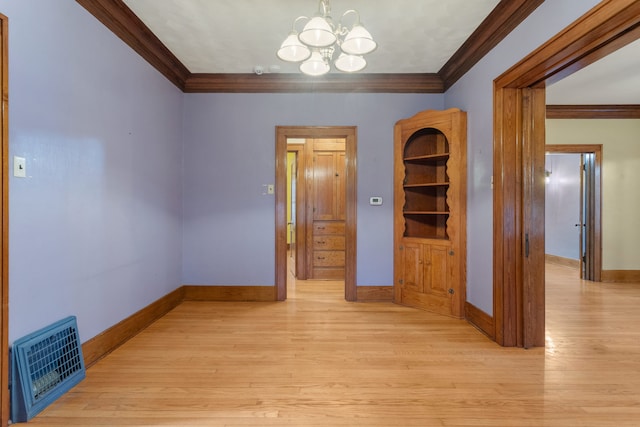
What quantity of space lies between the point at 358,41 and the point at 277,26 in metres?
1.10

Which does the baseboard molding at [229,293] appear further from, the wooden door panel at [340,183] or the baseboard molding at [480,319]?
the baseboard molding at [480,319]

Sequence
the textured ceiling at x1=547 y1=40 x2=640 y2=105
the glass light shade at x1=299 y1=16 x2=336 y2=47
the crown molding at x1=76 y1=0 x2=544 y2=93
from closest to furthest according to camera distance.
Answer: the glass light shade at x1=299 y1=16 x2=336 y2=47 → the crown molding at x1=76 y1=0 x2=544 y2=93 → the textured ceiling at x1=547 y1=40 x2=640 y2=105

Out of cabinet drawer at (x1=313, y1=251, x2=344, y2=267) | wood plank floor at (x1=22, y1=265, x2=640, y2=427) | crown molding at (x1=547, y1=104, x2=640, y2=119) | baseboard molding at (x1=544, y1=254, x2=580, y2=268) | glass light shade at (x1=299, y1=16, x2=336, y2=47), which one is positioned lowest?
wood plank floor at (x1=22, y1=265, x2=640, y2=427)

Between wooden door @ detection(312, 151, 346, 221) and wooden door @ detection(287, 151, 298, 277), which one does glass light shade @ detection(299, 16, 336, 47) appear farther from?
wooden door @ detection(287, 151, 298, 277)

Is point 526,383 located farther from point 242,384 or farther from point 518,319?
point 242,384

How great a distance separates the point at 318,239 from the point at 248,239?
1.52 metres

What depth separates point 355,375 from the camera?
7.32 ft

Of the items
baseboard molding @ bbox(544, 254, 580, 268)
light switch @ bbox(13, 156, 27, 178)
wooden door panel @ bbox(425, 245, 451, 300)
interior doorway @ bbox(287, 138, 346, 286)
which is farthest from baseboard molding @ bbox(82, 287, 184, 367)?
baseboard molding @ bbox(544, 254, 580, 268)

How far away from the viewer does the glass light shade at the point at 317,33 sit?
199 cm

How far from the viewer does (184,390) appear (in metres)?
2.05

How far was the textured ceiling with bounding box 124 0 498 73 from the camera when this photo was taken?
8.44 feet

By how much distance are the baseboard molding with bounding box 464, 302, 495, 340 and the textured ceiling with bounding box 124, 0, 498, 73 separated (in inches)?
103

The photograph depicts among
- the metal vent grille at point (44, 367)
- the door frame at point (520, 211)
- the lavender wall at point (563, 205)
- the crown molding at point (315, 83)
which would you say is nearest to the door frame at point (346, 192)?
the crown molding at point (315, 83)

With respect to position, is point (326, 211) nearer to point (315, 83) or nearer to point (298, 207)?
point (298, 207)
